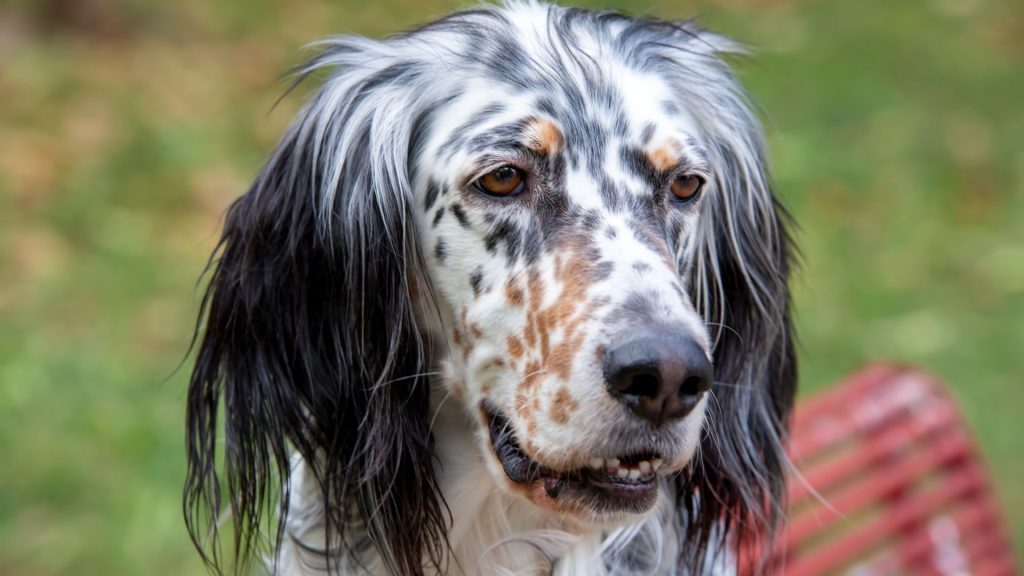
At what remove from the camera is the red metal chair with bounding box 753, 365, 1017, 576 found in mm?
4094

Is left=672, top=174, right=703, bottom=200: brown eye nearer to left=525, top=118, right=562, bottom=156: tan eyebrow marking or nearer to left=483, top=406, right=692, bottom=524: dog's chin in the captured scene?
left=525, top=118, right=562, bottom=156: tan eyebrow marking

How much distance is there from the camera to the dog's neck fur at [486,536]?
109 inches

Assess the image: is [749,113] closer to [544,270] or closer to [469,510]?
[544,270]

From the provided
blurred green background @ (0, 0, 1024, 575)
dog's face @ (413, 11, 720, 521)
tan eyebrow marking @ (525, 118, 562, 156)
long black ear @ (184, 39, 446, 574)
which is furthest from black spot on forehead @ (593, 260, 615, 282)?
blurred green background @ (0, 0, 1024, 575)

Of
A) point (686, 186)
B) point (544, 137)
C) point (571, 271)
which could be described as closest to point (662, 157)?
point (686, 186)

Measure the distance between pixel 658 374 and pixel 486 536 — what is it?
76cm

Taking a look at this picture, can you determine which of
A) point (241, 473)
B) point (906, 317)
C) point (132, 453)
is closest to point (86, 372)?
point (132, 453)

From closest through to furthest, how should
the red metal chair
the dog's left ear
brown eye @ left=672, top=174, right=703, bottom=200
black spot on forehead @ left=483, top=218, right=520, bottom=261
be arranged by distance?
black spot on forehead @ left=483, top=218, right=520, bottom=261, brown eye @ left=672, top=174, right=703, bottom=200, the dog's left ear, the red metal chair

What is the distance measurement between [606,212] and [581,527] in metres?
0.59

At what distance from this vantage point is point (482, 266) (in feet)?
8.34

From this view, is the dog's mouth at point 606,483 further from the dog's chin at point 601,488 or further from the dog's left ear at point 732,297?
the dog's left ear at point 732,297

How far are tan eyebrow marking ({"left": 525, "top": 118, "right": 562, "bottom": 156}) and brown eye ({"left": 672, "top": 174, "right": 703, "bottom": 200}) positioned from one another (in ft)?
0.83

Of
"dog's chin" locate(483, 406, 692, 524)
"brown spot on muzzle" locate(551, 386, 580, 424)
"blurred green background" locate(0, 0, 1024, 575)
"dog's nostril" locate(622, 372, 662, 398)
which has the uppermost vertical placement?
→ "dog's nostril" locate(622, 372, 662, 398)

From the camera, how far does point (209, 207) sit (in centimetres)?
671
